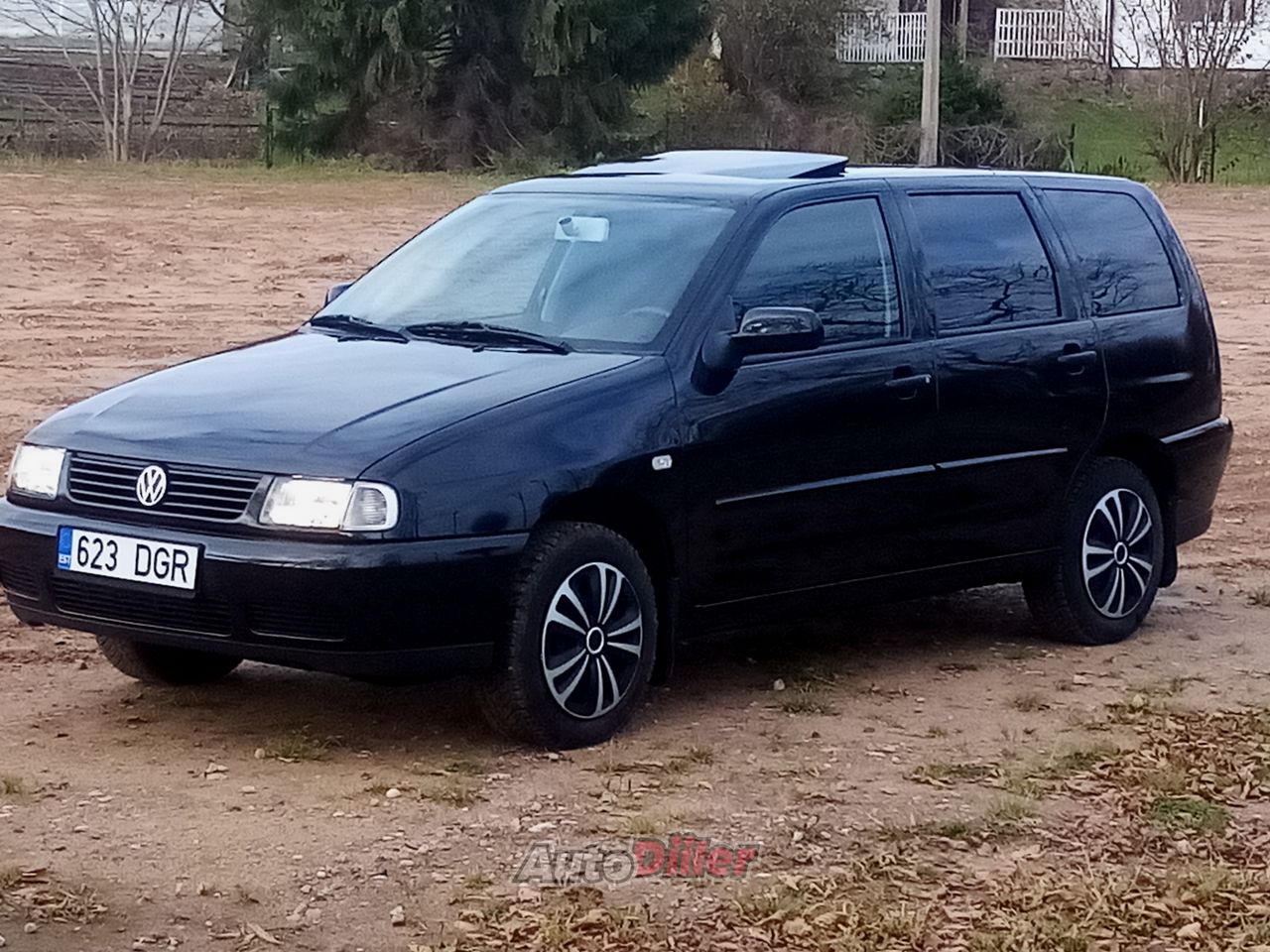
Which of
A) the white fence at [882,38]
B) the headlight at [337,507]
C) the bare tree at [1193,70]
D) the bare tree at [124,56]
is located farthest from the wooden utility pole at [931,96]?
the headlight at [337,507]

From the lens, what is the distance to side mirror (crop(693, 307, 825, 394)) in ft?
22.9

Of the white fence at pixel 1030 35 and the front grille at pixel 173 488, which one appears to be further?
the white fence at pixel 1030 35

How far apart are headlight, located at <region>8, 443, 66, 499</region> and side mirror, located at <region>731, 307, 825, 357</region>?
2.01 metres

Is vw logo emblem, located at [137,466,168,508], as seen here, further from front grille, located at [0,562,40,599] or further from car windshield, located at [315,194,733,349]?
car windshield, located at [315,194,733,349]

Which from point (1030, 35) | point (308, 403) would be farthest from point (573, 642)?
point (1030, 35)

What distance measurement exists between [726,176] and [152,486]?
2459 mm

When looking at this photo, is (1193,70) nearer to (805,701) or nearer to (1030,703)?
(1030,703)

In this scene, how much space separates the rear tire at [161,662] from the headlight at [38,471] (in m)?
0.65

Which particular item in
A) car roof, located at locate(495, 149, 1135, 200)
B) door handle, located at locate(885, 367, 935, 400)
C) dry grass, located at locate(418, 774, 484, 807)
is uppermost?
car roof, located at locate(495, 149, 1135, 200)

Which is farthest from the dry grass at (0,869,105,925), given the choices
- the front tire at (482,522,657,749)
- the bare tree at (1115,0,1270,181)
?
the bare tree at (1115,0,1270,181)

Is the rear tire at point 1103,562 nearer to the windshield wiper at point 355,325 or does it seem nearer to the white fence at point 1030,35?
the windshield wiper at point 355,325

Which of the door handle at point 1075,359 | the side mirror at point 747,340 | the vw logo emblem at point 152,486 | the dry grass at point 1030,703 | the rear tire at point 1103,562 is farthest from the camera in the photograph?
the rear tire at point 1103,562

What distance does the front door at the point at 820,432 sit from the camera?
23.0 feet

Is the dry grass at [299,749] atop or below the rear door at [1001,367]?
below
